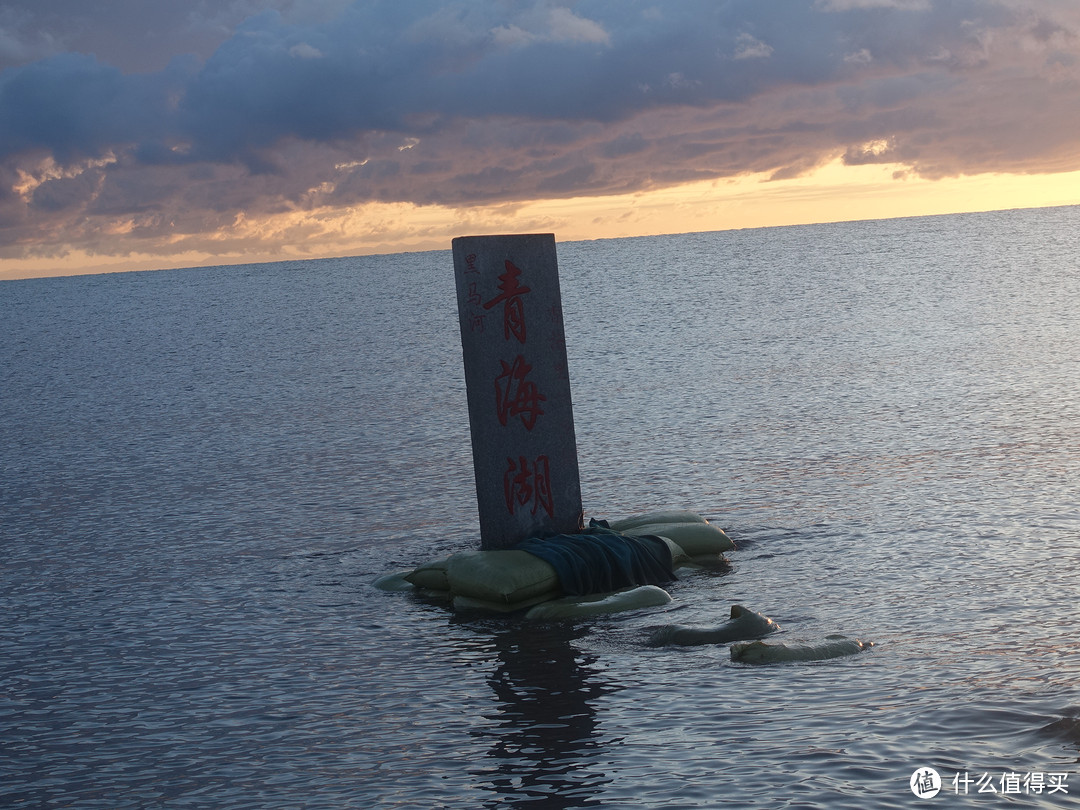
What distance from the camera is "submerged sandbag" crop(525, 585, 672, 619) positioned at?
1217 centimetres

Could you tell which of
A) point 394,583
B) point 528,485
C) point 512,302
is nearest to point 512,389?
point 512,302

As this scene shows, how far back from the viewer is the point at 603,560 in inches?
512

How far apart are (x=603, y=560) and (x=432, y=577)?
2035 millimetres

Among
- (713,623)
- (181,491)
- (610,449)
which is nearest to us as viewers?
(713,623)

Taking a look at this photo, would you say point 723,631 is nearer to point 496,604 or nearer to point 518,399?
point 496,604

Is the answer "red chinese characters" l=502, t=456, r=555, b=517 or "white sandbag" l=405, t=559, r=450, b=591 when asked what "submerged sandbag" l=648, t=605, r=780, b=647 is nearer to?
"white sandbag" l=405, t=559, r=450, b=591

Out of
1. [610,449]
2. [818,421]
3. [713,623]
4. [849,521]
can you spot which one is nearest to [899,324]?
[818,421]

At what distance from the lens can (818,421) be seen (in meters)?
25.1

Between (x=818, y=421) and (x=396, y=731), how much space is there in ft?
58.0

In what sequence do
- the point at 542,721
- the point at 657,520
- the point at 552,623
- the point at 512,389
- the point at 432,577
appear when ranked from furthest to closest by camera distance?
the point at 657,520 → the point at 512,389 → the point at 432,577 → the point at 552,623 → the point at 542,721

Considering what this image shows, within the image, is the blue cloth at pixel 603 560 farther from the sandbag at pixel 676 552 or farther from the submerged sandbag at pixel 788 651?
the submerged sandbag at pixel 788 651

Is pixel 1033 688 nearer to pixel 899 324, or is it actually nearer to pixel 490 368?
pixel 490 368

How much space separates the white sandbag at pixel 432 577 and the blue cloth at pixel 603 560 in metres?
0.94

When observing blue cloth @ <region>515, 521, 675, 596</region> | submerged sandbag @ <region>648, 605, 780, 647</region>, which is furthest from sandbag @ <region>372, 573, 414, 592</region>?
submerged sandbag @ <region>648, 605, 780, 647</region>
